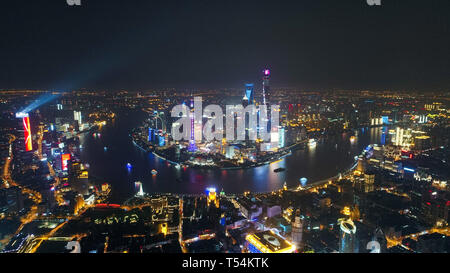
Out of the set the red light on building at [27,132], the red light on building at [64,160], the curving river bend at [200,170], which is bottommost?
the curving river bend at [200,170]

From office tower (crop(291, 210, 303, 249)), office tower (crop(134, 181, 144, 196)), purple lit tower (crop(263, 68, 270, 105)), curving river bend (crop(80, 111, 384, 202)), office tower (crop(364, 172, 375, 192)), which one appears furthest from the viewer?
purple lit tower (crop(263, 68, 270, 105))

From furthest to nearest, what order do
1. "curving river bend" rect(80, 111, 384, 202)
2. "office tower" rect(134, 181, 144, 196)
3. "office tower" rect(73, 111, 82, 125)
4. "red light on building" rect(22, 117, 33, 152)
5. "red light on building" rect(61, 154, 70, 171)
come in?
"office tower" rect(73, 111, 82, 125), "red light on building" rect(22, 117, 33, 152), "red light on building" rect(61, 154, 70, 171), "curving river bend" rect(80, 111, 384, 202), "office tower" rect(134, 181, 144, 196)

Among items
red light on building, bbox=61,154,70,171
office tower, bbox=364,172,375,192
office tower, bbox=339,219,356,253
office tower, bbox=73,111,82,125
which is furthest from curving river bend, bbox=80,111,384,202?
office tower, bbox=339,219,356,253

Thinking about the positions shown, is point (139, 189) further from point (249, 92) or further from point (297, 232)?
point (249, 92)

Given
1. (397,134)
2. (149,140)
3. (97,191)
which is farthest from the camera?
(149,140)

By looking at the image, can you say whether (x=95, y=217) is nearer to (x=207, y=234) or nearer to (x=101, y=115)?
(x=207, y=234)

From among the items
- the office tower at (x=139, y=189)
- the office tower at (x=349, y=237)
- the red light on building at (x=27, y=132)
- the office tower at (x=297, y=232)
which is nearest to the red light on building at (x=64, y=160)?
the red light on building at (x=27, y=132)

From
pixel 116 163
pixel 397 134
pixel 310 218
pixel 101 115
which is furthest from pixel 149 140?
pixel 397 134

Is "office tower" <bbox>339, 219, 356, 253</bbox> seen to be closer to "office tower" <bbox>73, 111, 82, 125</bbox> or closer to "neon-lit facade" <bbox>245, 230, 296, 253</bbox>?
"neon-lit facade" <bbox>245, 230, 296, 253</bbox>

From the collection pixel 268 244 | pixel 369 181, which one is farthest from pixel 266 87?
pixel 268 244

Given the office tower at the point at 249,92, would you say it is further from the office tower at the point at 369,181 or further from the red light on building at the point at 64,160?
the red light on building at the point at 64,160
